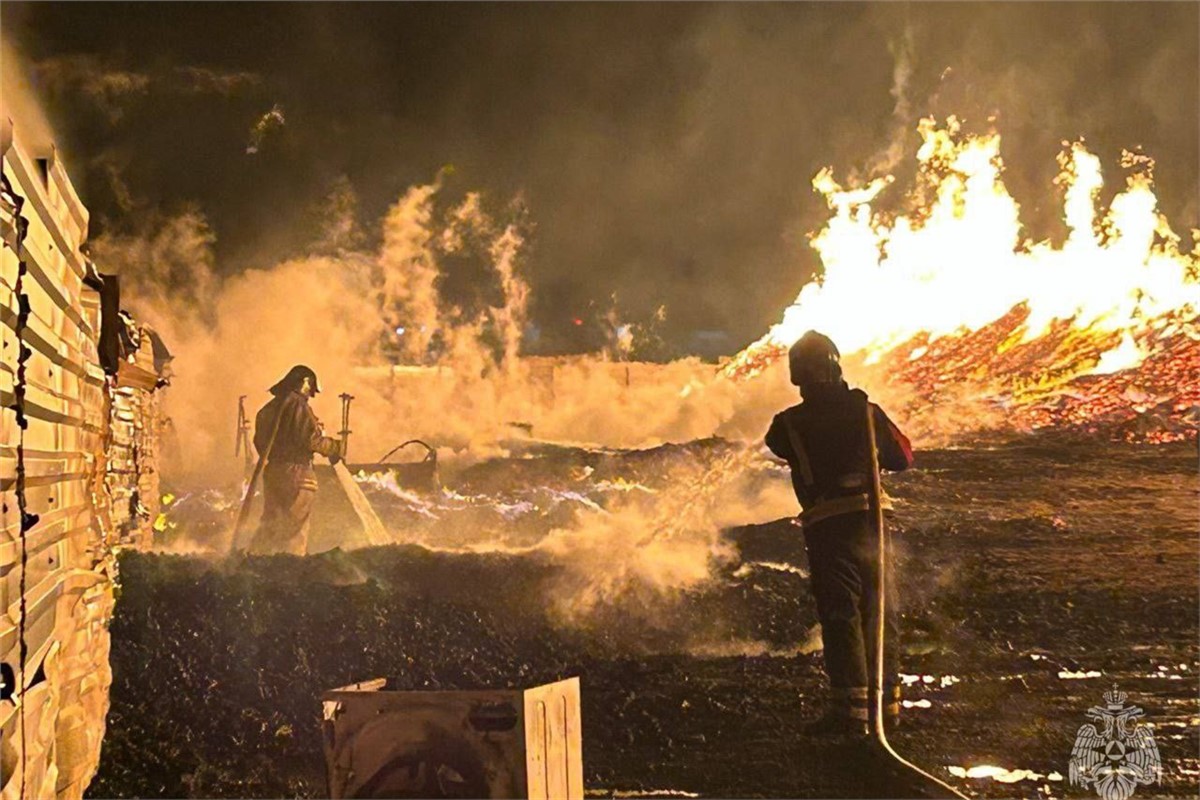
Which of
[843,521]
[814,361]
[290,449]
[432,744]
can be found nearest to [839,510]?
[843,521]

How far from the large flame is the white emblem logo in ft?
4.41

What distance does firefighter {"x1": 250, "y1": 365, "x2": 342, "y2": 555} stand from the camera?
5.54 meters

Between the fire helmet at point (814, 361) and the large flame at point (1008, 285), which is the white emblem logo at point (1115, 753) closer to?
the large flame at point (1008, 285)

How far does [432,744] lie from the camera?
415 cm

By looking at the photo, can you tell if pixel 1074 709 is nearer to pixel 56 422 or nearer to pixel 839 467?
pixel 839 467

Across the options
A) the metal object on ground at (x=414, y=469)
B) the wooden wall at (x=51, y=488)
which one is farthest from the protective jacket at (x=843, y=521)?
the wooden wall at (x=51, y=488)

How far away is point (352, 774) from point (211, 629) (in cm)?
151

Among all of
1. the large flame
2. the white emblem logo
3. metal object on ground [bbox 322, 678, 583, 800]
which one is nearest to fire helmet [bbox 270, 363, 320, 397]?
metal object on ground [bbox 322, 678, 583, 800]

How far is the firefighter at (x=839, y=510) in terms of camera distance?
5.49 meters

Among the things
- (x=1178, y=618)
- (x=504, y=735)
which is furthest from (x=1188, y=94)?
(x=504, y=735)

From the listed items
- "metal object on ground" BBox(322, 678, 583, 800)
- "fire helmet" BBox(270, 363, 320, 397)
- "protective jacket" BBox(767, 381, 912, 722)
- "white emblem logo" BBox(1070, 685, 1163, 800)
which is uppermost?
"fire helmet" BBox(270, 363, 320, 397)

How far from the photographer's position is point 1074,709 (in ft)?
18.3

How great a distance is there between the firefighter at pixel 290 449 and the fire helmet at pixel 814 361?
7.11ft

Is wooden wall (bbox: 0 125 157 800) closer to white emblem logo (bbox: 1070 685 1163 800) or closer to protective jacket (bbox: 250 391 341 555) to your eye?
protective jacket (bbox: 250 391 341 555)
